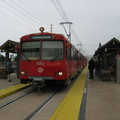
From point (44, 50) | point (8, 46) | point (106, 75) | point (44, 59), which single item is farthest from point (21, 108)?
point (8, 46)

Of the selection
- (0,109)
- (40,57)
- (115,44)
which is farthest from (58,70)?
(115,44)

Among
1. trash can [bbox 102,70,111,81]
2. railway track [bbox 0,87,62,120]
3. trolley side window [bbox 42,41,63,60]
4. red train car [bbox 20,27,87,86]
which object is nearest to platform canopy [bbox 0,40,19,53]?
red train car [bbox 20,27,87,86]

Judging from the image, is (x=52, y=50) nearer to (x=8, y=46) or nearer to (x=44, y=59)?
(x=44, y=59)

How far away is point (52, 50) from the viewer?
9141 mm

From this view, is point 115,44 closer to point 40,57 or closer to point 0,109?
point 40,57

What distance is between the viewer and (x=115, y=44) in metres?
14.5

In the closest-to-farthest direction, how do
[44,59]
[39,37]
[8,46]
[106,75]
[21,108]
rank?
[21,108], [44,59], [39,37], [106,75], [8,46]

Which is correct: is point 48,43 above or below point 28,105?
above

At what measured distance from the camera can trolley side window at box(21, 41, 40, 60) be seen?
30.4 ft

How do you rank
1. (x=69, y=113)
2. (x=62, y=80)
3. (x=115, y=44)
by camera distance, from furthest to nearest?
(x=115, y=44)
(x=62, y=80)
(x=69, y=113)

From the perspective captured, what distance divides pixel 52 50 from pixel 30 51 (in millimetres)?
1114

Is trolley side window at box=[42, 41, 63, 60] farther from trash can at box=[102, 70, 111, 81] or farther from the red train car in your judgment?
trash can at box=[102, 70, 111, 81]

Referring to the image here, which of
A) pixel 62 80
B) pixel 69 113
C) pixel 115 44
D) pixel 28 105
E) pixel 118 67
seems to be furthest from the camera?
pixel 115 44

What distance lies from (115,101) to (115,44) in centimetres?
796
